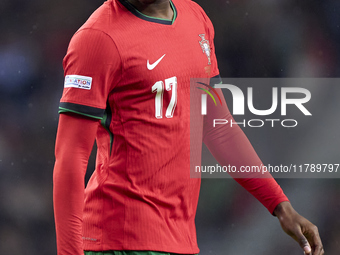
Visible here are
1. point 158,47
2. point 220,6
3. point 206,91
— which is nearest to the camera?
point 158,47

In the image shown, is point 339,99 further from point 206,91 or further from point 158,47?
point 158,47

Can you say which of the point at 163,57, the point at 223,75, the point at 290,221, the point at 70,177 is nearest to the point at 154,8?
the point at 163,57

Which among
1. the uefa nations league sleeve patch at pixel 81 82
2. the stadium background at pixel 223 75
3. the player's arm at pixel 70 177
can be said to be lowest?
the stadium background at pixel 223 75

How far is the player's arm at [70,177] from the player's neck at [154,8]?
31 centimetres

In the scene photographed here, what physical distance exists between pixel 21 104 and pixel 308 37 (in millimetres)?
1609

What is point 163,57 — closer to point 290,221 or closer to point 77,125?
point 77,125

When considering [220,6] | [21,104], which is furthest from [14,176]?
[220,6]

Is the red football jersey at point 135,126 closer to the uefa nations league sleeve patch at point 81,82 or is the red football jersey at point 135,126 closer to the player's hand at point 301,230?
the uefa nations league sleeve patch at point 81,82

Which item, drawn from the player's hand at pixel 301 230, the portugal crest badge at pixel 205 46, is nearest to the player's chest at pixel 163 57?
the portugal crest badge at pixel 205 46

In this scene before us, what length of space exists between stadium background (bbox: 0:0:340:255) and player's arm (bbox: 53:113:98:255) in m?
1.84

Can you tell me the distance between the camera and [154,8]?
A: 1302 mm

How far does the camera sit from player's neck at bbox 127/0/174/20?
4.20 feet

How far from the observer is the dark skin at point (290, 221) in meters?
1.29

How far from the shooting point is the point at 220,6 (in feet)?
9.64
